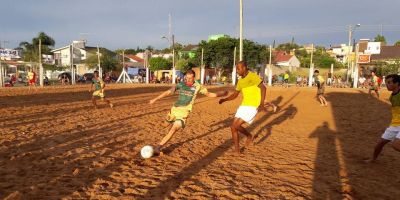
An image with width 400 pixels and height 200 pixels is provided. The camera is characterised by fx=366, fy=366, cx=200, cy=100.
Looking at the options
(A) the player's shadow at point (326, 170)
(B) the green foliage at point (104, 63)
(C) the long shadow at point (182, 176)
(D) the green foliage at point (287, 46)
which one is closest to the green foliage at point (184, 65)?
(B) the green foliage at point (104, 63)

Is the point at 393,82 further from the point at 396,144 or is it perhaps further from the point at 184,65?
the point at 184,65

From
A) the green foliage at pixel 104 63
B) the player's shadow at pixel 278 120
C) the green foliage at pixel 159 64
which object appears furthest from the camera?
the green foliage at pixel 159 64

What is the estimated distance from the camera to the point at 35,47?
66000 millimetres

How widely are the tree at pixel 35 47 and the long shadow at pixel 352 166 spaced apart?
57025mm

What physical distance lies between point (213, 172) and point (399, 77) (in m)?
3.55

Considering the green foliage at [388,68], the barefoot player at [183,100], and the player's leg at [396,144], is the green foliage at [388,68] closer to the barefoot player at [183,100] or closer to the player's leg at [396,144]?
the player's leg at [396,144]

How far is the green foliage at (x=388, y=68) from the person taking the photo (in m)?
40.0

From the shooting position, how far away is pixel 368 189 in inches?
206

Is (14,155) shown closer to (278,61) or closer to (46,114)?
(46,114)

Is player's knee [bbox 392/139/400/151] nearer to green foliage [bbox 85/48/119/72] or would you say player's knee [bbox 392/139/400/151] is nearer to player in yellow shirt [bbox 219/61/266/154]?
player in yellow shirt [bbox 219/61/266/154]

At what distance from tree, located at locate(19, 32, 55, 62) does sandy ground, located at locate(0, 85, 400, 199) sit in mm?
54454

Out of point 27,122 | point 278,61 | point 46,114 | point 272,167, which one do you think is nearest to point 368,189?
point 272,167

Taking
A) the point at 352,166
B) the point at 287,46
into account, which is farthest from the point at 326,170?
the point at 287,46

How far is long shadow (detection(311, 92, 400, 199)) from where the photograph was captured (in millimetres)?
5113
